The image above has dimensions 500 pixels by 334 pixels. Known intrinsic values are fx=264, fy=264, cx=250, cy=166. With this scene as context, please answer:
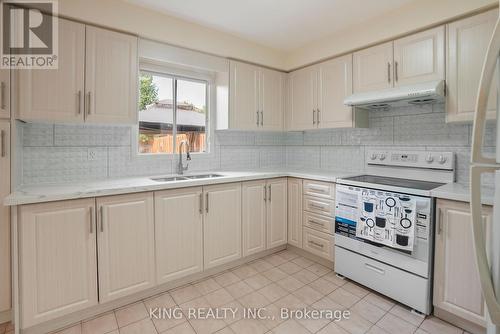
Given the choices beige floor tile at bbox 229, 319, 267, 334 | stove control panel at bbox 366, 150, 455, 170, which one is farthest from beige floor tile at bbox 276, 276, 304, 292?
stove control panel at bbox 366, 150, 455, 170

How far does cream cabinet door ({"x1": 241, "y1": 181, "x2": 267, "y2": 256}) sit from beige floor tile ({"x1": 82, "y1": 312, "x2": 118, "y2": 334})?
4.19ft

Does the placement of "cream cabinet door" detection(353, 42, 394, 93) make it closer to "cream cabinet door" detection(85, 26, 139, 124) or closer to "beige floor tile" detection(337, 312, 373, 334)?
"beige floor tile" detection(337, 312, 373, 334)

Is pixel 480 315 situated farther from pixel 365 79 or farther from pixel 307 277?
pixel 365 79

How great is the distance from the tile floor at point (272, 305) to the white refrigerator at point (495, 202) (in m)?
0.92

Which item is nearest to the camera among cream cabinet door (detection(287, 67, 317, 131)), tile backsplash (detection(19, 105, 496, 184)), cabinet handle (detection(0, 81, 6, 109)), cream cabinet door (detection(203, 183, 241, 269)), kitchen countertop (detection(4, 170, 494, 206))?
kitchen countertop (detection(4, 170, 494, 206))

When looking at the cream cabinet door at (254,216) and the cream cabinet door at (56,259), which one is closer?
the cream cabinet door at (56,259)

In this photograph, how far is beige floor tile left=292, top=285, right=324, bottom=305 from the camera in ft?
6.95

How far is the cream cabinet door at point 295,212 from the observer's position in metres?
2.93

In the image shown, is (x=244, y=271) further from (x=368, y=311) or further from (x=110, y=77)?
(x=110, y=77)

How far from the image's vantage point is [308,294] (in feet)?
7.24

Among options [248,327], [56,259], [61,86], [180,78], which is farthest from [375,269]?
[61,86]

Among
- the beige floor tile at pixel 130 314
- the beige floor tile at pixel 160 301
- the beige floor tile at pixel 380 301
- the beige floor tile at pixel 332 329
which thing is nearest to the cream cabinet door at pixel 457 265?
the beige floor tile at pixel 380 301

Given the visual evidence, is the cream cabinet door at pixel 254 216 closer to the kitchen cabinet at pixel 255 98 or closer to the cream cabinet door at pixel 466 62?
the kitchen cabinet at pixel 255 98

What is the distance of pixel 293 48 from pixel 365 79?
108cm
